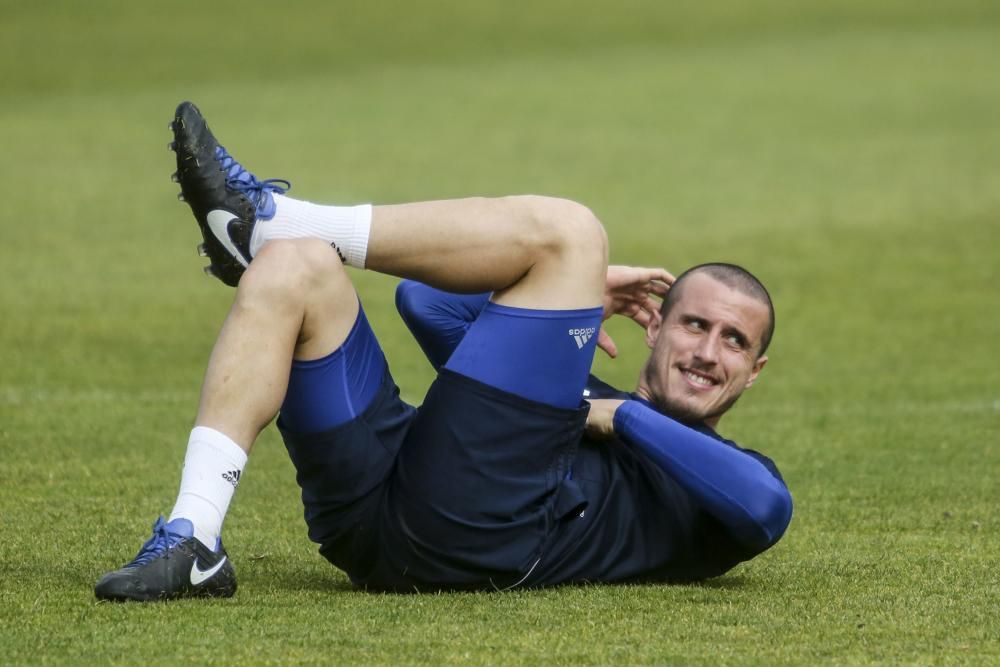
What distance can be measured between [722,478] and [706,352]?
1.81 feet

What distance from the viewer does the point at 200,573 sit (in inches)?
187

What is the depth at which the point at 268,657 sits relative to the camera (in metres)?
4.21

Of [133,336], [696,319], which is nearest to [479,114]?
[133,336]

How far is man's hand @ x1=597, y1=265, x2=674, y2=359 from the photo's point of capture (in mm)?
5777

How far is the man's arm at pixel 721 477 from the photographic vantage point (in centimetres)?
498

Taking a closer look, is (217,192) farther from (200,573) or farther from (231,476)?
(200,573)

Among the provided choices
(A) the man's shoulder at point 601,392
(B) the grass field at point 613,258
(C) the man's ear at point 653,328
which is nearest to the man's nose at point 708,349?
(C) the man's ear at point 653,328

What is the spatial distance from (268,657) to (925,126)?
69.6 ft

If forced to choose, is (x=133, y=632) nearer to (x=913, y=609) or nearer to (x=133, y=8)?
(x=913, y=609)

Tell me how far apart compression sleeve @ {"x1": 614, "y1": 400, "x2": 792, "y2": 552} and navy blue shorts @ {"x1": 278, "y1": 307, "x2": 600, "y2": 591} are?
0.80 ft

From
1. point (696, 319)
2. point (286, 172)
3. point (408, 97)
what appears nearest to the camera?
point (696, 319)

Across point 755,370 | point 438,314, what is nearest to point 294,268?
A: point 438,314

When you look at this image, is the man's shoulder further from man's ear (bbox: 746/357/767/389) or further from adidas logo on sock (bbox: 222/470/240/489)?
adidas logo on sock (bbox: 222/470/240/489)

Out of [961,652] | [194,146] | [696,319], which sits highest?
[194,146]
